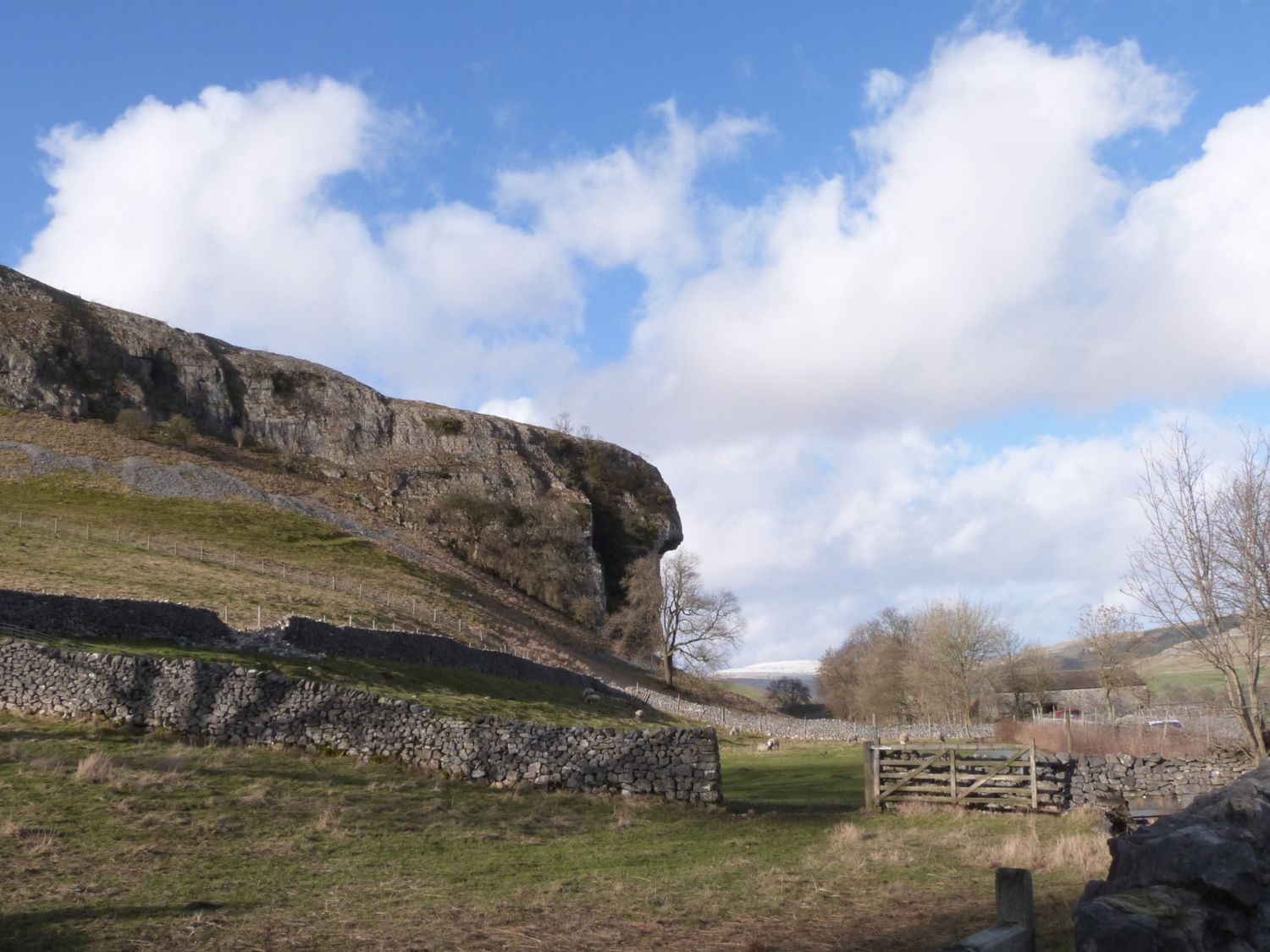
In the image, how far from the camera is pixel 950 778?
64.1 ft

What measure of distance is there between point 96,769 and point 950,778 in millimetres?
15624

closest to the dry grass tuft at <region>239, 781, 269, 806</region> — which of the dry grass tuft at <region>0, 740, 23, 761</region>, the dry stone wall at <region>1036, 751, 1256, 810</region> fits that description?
the dry grass tuft at <region>0, 740, 23, 761</region>

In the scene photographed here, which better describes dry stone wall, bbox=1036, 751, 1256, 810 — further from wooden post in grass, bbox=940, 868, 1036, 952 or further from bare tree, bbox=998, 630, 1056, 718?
bare tree, bbox=998, 630, 1056, 718

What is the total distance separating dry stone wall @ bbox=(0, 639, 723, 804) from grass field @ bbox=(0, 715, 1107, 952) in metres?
0.57

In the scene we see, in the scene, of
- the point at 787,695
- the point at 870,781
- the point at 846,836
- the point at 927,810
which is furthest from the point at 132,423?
the point at 846,836

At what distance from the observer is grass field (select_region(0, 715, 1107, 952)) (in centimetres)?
975

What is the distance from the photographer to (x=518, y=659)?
43812mm

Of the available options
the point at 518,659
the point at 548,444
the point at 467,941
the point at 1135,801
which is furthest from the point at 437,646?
the point at 548,444

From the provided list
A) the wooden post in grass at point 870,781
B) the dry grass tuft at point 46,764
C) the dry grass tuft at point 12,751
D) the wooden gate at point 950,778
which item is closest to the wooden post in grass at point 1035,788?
the wooden gate at point 950,778

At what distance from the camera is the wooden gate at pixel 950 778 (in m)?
19.3

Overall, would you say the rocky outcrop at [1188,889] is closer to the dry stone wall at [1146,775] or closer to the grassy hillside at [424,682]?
the dry stone wall at [1146,775]

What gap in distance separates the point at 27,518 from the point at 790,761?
41.5 m

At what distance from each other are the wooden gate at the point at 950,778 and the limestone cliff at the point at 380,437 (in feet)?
232

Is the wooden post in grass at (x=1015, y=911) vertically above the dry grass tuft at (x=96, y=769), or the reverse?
the wooden post in grass at (x=1015, y=911)
